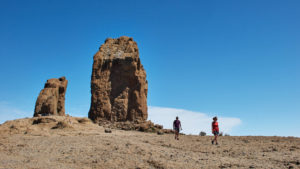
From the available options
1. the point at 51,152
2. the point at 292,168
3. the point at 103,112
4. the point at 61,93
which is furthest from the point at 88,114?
the point at 292,168

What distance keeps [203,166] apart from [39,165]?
16.1 feet

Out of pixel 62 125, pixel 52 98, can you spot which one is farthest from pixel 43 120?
pixel 52 98

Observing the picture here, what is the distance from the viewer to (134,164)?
7.46 m

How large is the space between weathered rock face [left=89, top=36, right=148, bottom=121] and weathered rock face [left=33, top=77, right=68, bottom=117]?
11.0ft

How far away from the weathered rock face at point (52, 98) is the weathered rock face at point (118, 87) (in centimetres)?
334

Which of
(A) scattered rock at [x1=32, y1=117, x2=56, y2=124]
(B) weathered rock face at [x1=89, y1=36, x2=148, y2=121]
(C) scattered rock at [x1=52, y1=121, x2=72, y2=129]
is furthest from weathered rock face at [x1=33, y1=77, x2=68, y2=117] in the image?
(C) scattered rock at [x1=52, y1=121, x2=72, y2=129]

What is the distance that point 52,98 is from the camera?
2180cm

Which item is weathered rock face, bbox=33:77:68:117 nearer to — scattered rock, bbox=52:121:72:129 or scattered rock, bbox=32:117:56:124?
scattered rock, bbox=32:117:56:124

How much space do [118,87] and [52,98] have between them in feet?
18.9

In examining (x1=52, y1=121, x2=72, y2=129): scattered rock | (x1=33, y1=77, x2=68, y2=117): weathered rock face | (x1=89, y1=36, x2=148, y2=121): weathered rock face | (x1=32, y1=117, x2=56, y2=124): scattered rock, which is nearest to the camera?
(x1=52, y1=121, x2=72, y2=129): scattered rock

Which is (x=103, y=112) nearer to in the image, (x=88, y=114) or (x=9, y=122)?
(x=88, y=114)

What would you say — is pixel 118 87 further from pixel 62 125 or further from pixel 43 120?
pixel 62 125

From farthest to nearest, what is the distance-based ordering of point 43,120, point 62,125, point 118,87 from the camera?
point 118,87, point 43,120, point 62,125

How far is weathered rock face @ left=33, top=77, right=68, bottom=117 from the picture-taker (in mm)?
21516
